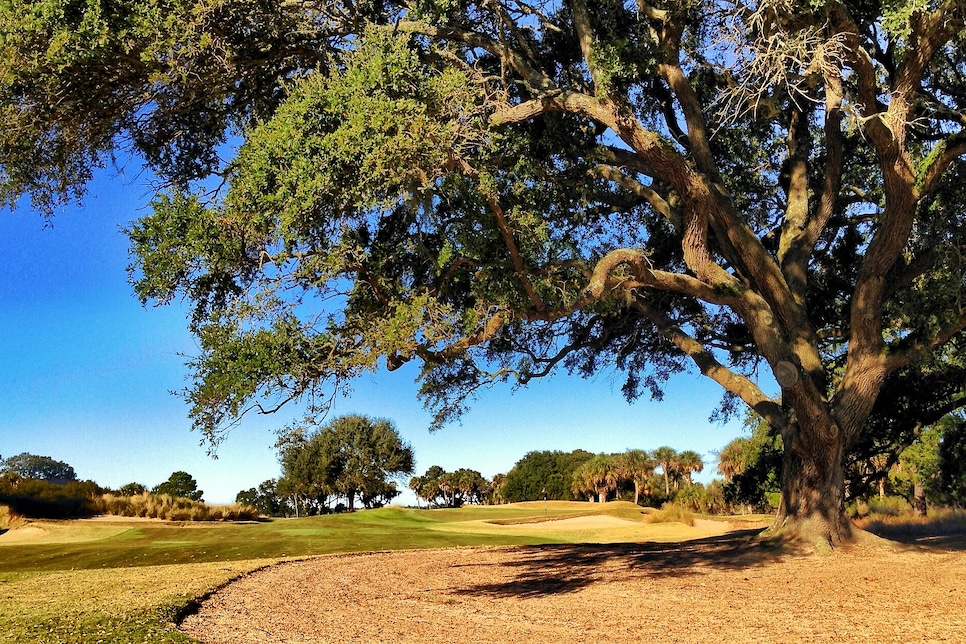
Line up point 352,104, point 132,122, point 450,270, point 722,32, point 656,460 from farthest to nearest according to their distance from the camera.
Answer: point 656,460, point 132,122, point 450,270, point 722,32, point 352,104

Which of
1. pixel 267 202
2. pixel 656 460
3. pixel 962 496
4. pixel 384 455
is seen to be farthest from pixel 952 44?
pixel 656 460

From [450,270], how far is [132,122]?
616 cm

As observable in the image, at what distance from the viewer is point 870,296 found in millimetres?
12969

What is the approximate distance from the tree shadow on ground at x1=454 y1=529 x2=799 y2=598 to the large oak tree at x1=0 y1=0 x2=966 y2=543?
4.40 feet

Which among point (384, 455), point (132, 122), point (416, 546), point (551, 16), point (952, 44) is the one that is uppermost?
point (551, 16)

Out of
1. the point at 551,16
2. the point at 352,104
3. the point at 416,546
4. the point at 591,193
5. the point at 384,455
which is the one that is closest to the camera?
the point at 352,104

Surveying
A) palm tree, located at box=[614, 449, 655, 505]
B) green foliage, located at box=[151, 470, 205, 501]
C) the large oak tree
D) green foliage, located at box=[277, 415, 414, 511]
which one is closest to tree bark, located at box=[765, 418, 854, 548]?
the large oak tree

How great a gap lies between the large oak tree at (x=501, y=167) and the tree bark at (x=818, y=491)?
0.04 m

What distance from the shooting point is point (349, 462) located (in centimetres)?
5494

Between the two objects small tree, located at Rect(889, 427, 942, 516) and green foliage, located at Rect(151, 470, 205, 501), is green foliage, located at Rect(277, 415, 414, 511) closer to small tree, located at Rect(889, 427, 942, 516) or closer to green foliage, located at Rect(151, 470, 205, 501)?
green foliage, located at Rect(151, 470, 205, 501)

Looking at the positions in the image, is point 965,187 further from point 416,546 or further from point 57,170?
point 57,170

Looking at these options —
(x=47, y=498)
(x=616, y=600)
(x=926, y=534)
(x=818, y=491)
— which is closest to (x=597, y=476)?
(x=47, y=498)

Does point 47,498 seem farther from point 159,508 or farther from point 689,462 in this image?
point 689,462

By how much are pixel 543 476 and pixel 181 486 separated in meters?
34.8
